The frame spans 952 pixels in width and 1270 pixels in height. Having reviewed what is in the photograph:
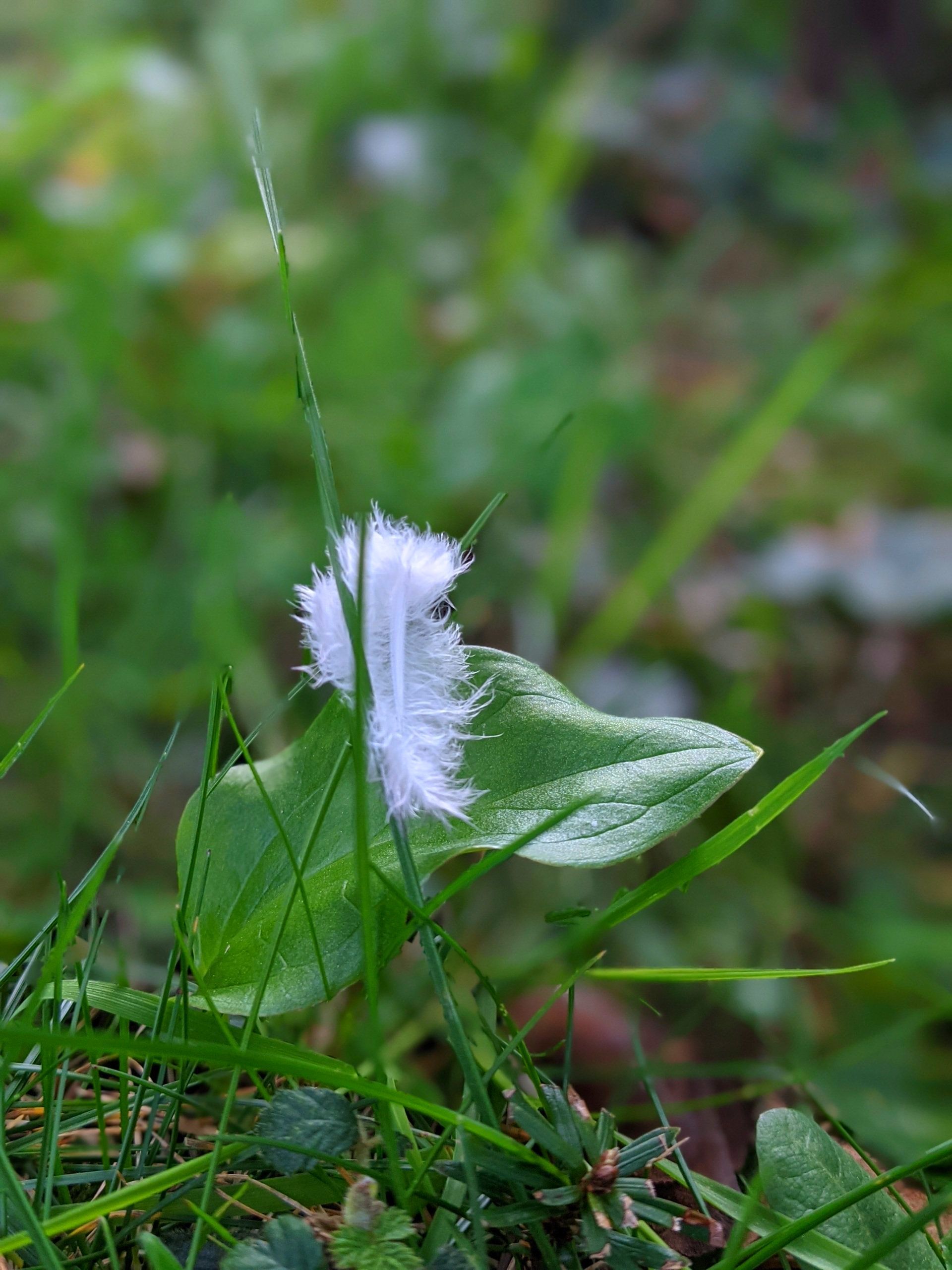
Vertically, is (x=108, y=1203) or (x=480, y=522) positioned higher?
(x=480, y=522)

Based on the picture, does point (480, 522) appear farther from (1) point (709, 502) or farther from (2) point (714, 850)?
(1) point (709, 502)

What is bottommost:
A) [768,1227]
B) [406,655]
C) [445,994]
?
[768,1227]

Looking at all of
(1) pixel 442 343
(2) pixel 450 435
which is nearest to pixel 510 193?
(1) pixel 442 343

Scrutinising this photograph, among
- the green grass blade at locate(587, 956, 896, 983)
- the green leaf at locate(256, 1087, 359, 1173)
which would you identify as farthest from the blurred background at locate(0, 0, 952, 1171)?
the green leaf at locate(256, 1087, 359, 1173)

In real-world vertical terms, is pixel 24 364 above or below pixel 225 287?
below

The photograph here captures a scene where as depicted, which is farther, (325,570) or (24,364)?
(24,364)

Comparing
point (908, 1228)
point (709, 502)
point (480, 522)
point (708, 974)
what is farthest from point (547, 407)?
point (908, 1228)

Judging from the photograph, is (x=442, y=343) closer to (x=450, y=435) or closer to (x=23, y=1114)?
(x=450, y=435)
